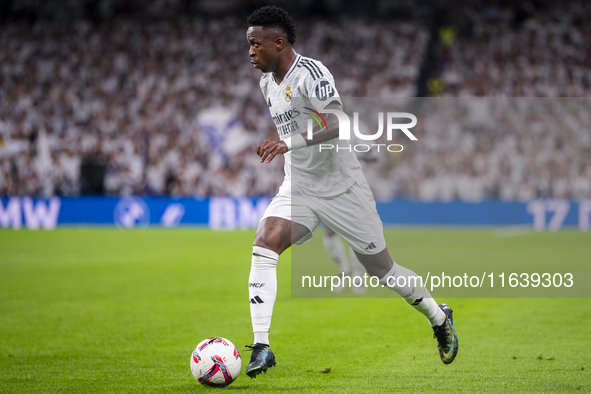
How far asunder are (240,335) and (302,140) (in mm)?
2568

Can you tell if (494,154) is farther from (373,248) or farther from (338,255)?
(373,248)

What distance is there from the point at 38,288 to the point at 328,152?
607 cm

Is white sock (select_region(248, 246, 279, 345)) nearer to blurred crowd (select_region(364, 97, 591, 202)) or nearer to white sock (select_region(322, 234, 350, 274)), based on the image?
white sock (select_region(322, 234, 350, 274))

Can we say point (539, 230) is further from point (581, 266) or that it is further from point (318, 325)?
point (318, 325)

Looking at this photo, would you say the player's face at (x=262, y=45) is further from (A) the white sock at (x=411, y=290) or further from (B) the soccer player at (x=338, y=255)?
(B) the soccer player at (x=338, y=255)

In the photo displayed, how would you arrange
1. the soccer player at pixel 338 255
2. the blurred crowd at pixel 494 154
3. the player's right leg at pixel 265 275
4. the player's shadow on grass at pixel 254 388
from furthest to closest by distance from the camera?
the blurred crowd at pixel 494 154 < the soccer player at pixel 338 255 < the player's right leg at pixel 265 275 < the player's shadow on grass at pixel 254 388

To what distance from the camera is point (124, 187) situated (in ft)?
73.1

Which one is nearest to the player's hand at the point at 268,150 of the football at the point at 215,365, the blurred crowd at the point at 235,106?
the football at the point at 215,365

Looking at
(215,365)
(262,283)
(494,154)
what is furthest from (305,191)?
(494,154)

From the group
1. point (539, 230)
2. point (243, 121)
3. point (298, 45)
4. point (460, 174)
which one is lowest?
point (539, 230)

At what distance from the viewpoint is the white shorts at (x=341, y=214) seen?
5043 millimetres

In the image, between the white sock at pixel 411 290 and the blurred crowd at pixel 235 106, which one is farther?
the blurred crowd at pixel 235 106

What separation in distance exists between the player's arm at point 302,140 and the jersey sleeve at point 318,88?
1.7 inches

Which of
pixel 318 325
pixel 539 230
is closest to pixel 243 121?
pixel 539 230
